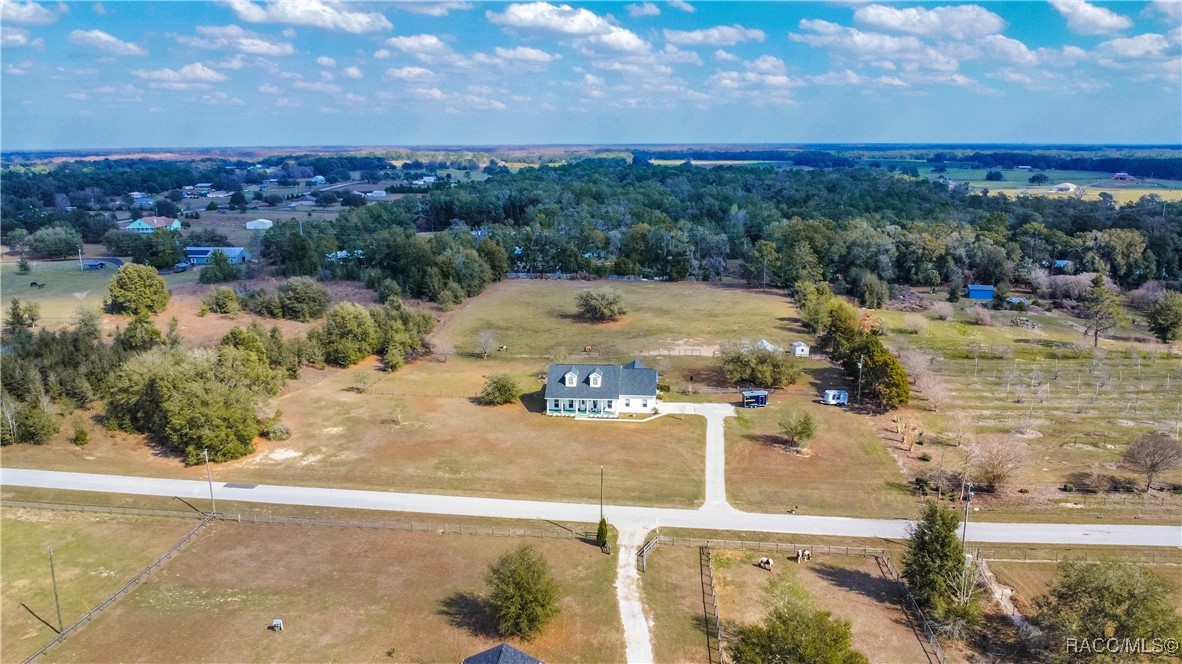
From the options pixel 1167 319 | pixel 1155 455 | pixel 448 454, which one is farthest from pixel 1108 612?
pixel 1167 319

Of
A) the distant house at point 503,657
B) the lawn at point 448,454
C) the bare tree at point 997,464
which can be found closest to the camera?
the distant house at point 503,657

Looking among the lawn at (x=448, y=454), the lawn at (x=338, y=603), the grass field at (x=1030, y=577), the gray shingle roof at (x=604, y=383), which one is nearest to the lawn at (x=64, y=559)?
the lawn at (x=338, y=603)

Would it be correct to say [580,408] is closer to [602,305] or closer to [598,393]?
[598,393]

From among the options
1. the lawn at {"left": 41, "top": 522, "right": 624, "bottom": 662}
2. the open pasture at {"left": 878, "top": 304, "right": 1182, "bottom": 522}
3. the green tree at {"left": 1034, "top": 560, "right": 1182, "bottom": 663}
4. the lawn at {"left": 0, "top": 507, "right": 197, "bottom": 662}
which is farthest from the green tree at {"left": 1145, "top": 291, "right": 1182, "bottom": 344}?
the lawn at {"left": 0, "top": 507, "right": 197, "bottom": 662}

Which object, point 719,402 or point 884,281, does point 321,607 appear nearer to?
point 719,402

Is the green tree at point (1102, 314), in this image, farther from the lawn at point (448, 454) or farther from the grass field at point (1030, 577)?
the lawn at point (448, 454)

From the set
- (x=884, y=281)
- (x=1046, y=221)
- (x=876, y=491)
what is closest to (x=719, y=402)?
(x=876, y=491)
